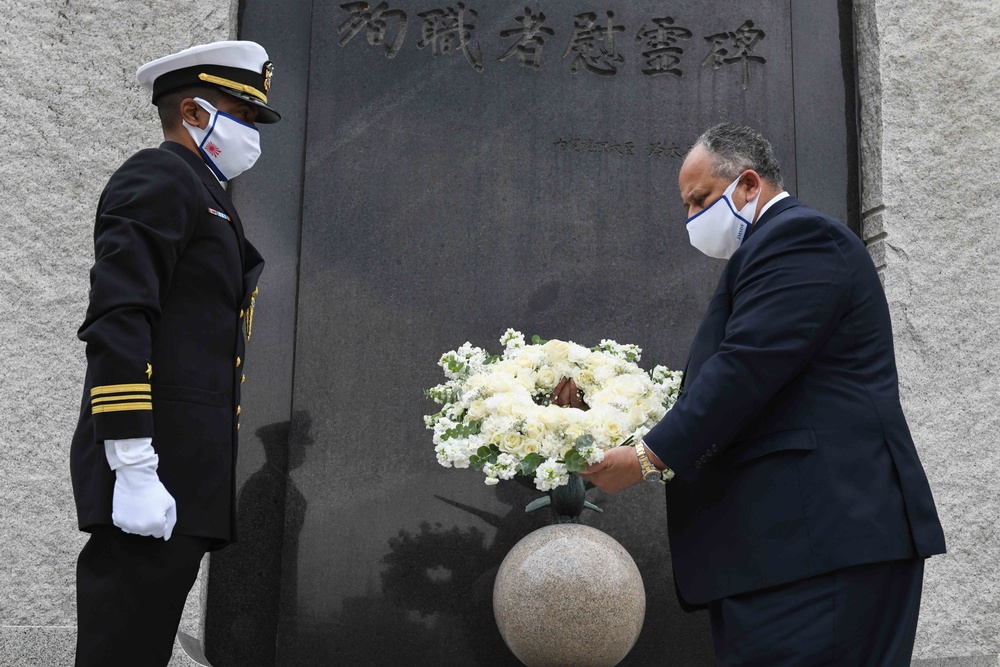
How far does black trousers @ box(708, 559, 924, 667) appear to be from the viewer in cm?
230

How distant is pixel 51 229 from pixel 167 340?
1.89 meters

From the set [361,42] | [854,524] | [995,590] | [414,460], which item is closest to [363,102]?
[361,42]

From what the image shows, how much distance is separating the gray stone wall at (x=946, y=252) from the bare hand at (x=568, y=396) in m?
1.74

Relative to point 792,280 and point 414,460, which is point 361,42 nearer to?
point 414,460

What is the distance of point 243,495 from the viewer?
4.14 m

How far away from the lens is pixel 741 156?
2.87 metres

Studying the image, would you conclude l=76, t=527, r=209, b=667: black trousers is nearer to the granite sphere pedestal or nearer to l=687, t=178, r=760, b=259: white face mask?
the granite sphere pedestal

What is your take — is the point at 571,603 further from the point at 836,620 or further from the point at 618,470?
the point at 836,620

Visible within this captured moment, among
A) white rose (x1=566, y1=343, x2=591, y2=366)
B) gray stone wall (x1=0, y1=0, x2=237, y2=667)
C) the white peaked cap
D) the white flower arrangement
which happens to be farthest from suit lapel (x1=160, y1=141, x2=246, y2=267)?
gray stone wall (x1=0, y1=0, x2=237, y2=667)

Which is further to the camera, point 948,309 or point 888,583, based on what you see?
point 948,309

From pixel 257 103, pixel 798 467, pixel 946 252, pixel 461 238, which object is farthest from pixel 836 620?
pixel 946 252

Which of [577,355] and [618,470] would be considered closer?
[618,470]

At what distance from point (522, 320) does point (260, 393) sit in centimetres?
114

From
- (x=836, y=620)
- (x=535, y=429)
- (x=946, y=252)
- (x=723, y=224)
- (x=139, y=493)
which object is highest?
(x=946, y=252)
